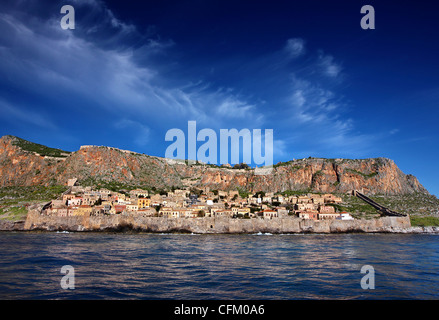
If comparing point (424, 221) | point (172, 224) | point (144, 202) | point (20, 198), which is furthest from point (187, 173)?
point (424, 221)

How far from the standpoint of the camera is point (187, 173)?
171 meters

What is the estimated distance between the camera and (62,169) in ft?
426

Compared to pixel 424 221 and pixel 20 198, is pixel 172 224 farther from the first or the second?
pixel 424 221

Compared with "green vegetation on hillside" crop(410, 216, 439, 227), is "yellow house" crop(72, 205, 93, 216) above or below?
above

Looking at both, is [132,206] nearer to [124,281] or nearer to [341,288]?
[124,281]

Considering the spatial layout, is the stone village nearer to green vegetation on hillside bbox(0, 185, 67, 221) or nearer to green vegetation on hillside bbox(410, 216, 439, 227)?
green vegetation on hillside bbox(0, 185, 67, 221)

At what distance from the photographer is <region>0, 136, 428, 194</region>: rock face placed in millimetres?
130250

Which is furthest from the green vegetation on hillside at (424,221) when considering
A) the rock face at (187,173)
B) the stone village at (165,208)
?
the rock face at (187,173)

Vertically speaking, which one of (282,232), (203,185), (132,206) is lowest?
(282,232)

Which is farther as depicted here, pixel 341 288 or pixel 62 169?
pixel 62 169

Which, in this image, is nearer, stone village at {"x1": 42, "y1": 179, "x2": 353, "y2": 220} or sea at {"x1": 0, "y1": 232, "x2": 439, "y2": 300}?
sea at {"x1": 0, "y1": 232, "x2": 439, "y2": 300}

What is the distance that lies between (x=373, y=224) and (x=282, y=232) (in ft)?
94.4

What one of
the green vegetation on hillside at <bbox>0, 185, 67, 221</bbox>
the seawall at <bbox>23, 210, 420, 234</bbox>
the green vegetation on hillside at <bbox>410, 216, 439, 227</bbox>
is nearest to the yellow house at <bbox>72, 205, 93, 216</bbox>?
the seawall at <bbox>23, 210, 420, 234</bbox>
